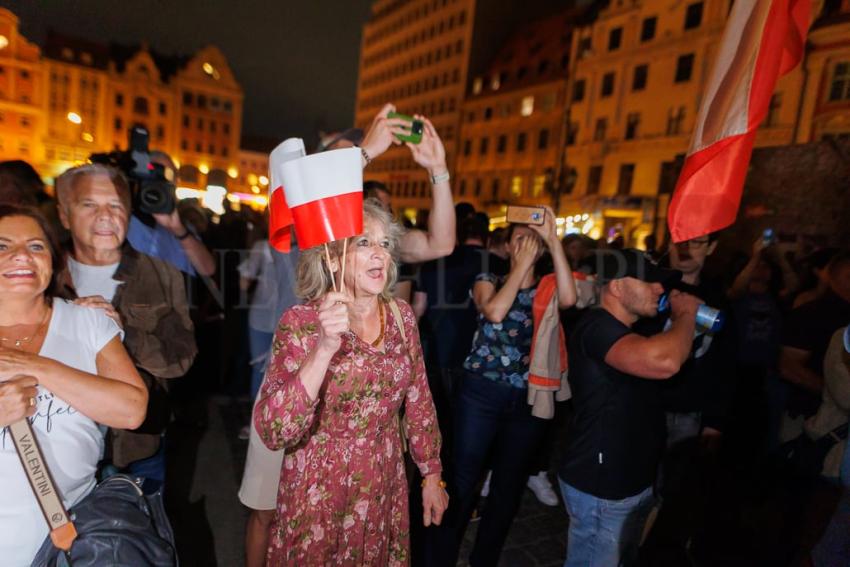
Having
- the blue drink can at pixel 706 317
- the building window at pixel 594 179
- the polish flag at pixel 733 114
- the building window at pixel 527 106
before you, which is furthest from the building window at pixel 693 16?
the blue drink can at pixel 706 317

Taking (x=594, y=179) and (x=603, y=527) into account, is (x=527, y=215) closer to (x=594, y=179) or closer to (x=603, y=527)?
(x=603, y=527)

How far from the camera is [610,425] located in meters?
2.37

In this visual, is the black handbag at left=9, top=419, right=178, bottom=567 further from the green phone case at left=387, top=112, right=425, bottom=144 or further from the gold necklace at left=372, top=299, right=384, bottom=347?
the green phone case at left=387, top=112, right=425, bottom=144

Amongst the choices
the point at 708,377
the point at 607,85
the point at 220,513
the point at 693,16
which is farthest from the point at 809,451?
the point at 607,85

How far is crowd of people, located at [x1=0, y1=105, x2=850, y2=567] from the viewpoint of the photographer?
1.73 meters

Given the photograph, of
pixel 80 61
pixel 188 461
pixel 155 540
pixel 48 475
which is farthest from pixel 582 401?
pixel 80 61

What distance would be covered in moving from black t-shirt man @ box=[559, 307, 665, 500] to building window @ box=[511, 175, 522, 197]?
117 feet

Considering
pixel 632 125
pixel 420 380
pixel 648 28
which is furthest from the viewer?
pixel 632 125

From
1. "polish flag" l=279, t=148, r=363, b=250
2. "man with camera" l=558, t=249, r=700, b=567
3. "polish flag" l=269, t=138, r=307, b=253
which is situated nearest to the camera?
"polish flag" l=279, t=148, r=363, b=250

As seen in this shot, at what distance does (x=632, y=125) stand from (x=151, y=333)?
99.7 feet

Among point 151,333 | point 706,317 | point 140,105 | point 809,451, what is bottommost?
point 809,451

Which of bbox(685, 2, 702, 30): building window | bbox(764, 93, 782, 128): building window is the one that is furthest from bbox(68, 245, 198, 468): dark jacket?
bbox(685, 2, 702, 30): building window

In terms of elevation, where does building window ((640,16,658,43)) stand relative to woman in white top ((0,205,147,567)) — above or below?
above

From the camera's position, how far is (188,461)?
4207mm
